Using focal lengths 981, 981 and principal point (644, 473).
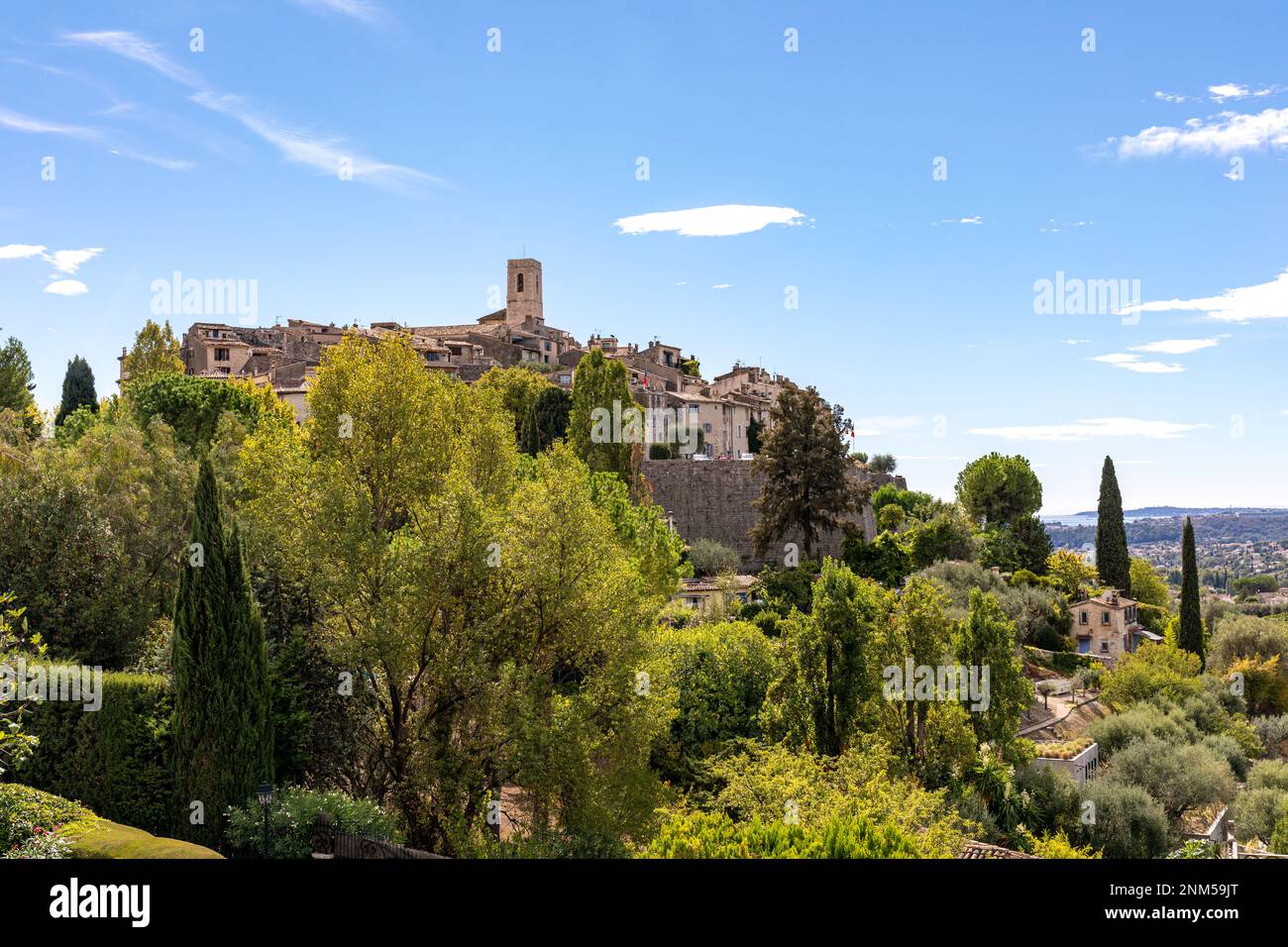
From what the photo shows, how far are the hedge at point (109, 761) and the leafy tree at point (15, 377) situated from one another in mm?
40462

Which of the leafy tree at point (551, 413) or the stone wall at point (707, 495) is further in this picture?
the leafy tree at point (551, 413)

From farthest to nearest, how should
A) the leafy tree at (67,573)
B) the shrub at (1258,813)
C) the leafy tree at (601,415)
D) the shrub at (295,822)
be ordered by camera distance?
the leafy tree at (601,415)
the shrub at (1258,813)
the leafy tree at (67,573)
the shrub at (295,822)

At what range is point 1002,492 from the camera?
2650 inches

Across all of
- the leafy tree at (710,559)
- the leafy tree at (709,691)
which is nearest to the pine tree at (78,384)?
the leafy tree at (710,559)

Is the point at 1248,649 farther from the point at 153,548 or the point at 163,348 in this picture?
the point at 163,348

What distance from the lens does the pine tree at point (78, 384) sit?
62.9 metres

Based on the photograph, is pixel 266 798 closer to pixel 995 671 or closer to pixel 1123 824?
pixel 995 671

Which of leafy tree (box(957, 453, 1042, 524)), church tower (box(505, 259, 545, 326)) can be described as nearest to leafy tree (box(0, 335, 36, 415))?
leafy tree (box(957, 453, 1042, 524))

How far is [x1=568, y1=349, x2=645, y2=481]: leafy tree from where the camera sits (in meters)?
42.1

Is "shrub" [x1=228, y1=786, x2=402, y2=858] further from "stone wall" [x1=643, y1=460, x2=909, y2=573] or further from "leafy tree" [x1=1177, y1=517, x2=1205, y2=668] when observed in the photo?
"leafy tree" [x1=1177, y1=517, x2=1205, y2=668]

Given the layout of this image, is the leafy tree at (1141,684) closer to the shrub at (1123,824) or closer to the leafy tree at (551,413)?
the shrub at (1123,824)

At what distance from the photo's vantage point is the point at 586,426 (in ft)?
141

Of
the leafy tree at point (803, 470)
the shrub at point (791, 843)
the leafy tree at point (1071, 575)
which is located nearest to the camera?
the shrub at point (791, 843)

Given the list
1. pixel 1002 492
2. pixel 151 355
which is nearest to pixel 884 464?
pixel 1002 492
